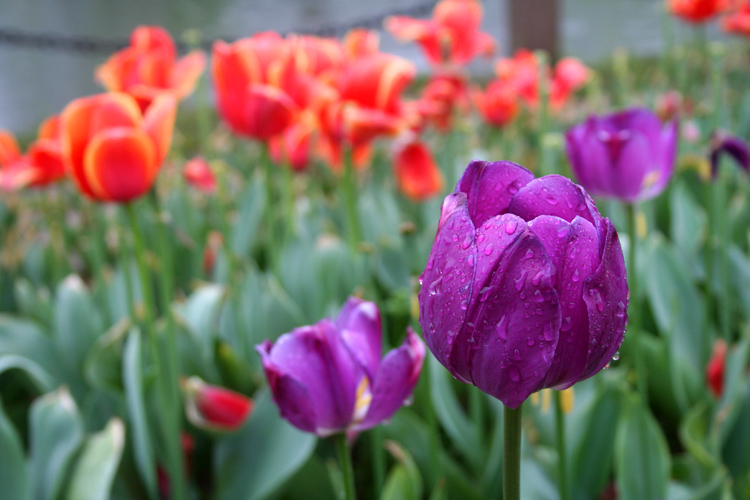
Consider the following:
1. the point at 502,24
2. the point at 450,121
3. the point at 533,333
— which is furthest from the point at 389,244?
the point at 502,24

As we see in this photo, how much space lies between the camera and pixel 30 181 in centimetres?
116

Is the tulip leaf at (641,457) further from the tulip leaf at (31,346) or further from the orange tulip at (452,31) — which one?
the orange tulip at (452,31)

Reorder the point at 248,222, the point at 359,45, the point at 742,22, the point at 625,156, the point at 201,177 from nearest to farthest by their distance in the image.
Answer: the point at 625,156, the point at 359,45, the point at 248,222, the point at 201,177, the point at 742,22

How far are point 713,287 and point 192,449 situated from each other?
0.94 m

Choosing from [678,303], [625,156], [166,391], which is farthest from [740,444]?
[166,391]

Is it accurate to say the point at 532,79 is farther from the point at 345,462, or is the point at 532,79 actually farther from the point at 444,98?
the point at 345,462

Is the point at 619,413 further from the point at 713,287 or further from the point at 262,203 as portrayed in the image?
the point at 262,203

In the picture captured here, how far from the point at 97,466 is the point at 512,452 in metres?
0.66

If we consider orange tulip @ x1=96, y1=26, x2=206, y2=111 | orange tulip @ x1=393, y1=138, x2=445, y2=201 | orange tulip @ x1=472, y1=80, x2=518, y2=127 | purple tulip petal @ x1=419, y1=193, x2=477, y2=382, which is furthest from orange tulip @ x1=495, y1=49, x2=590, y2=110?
purple tulip petal @ x1=419, y1=193, x2=477, y2=382

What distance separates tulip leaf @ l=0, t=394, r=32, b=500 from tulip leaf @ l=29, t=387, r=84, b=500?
7cm

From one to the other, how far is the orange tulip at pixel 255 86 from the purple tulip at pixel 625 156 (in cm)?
50

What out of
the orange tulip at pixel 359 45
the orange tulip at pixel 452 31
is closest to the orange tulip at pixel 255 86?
the orange tulip at pixel 359 45

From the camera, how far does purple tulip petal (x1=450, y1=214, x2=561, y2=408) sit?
0.27 m

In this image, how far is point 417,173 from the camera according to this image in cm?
161
